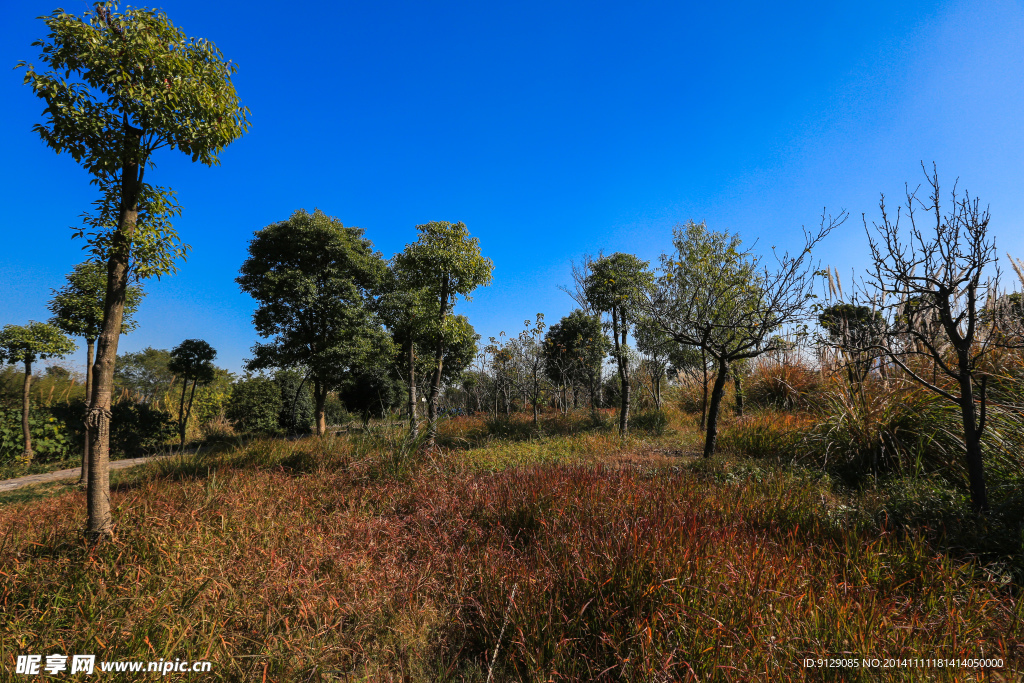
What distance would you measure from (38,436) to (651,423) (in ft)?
68.6

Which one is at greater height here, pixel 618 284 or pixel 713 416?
pixel 618 284

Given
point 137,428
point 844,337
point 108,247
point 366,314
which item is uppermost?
point 366,314

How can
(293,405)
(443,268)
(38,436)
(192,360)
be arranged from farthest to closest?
(293,405) → (192,360) → (38,436) → (443,268)

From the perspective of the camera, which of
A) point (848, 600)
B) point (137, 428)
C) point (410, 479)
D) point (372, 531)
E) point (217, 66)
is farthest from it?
point (137, 428)

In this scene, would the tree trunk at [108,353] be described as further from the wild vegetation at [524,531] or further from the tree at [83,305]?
the tree at [83,305]

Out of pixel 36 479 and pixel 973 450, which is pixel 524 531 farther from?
pixel 36 479

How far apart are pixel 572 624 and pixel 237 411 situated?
71.2 ft

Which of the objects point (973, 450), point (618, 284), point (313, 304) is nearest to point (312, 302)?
point (313, 304)

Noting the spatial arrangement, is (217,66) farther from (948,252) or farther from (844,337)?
(844,337)

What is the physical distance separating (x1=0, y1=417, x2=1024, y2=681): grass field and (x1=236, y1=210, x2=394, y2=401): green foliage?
11.5 metres

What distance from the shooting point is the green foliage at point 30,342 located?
11832 millimetres

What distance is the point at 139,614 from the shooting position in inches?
90.7

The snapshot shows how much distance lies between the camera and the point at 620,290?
1146cm

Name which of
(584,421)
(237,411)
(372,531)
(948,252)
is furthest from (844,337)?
(237,411)
